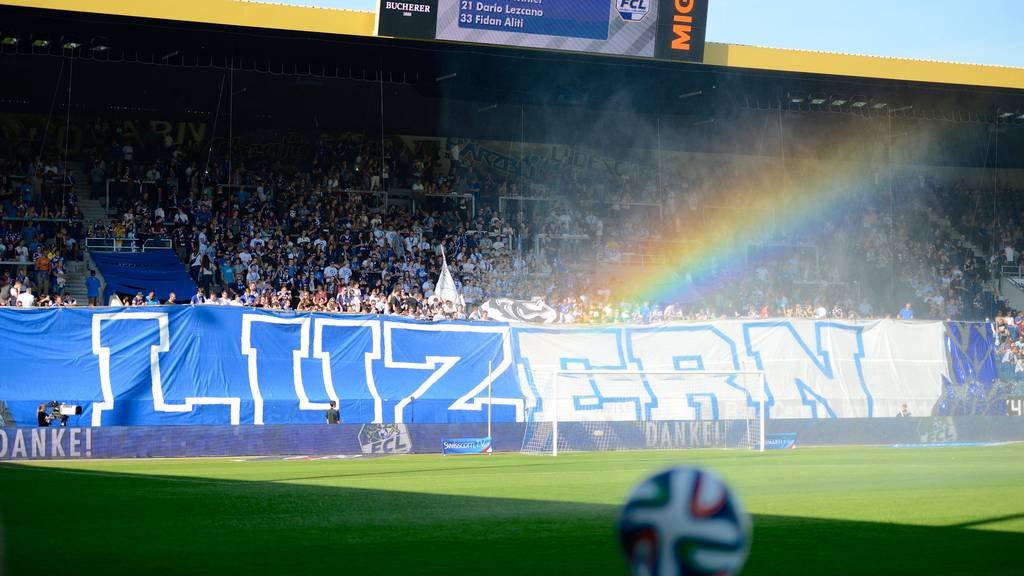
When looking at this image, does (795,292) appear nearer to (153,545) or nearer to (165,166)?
(165,166)

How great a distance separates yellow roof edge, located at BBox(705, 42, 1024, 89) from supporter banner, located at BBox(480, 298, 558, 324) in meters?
9.77

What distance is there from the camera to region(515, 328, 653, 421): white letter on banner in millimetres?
31891

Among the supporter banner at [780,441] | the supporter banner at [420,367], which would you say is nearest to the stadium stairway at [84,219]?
the supporter banner at [420,367]

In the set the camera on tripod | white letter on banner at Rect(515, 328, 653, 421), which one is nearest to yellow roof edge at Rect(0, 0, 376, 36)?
white letter on banner at Rect(515, 328, 653, 421)

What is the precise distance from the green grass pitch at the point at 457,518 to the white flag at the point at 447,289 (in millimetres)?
13761

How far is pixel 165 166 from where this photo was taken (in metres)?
39.0

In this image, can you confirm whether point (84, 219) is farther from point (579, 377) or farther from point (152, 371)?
point (579, 377)

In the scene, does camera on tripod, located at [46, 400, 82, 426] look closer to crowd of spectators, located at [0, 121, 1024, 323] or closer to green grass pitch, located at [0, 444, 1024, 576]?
green grass pitch, located at [0, 444, 1024, 576]

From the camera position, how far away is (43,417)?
2609 cm

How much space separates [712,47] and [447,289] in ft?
39.1

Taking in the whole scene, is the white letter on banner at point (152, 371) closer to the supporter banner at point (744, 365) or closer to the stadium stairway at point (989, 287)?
the supporter banner at point (744, 365)

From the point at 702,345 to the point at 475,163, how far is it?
48.0ft

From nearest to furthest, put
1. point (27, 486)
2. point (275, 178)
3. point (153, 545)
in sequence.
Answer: point (153, 545) < point (27, 486) < point (275, 178)

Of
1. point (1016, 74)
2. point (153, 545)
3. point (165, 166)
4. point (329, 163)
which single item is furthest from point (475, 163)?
point (153, 545)
